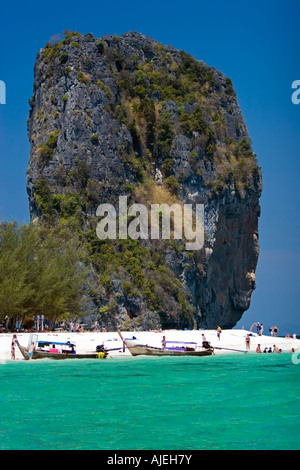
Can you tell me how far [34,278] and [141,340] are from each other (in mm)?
9439

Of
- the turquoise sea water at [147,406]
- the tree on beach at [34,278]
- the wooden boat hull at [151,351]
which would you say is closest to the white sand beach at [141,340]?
the wooden boat hull at [151,351]

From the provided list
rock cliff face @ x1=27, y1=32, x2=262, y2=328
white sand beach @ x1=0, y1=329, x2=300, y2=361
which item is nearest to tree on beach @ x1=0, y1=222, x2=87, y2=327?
white sand beach @ x1=0, y1=329, x2=300, y2=361

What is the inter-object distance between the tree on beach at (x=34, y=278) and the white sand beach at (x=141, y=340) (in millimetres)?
2652

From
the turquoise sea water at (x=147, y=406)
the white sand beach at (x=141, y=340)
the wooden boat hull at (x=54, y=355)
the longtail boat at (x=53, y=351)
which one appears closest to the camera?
the turquoise sea water at (x=147, y=406)

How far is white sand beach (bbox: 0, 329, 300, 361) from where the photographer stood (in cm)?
4353

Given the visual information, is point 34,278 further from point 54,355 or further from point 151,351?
point 151,351

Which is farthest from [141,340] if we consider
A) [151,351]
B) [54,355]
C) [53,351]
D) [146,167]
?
[146,167]

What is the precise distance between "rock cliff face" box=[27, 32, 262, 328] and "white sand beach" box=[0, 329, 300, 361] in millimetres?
10349

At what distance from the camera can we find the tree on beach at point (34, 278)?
4681 cm

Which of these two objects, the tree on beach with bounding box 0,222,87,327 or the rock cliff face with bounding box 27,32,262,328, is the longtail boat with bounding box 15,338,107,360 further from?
the rock cliff face with bounding box 27,32,262,328

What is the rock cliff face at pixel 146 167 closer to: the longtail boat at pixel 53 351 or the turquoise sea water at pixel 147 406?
the longtail boat at pixel 53 351

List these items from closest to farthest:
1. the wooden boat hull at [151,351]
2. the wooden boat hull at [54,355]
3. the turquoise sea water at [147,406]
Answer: the turquoise sea water at [147,406], the wooden boat hull at [54,355], the wooden boat hull at [151,351]

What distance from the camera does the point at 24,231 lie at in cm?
5069
